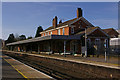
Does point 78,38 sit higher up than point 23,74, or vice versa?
point 78,38

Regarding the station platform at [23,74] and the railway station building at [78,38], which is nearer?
the station platform at [23,74]

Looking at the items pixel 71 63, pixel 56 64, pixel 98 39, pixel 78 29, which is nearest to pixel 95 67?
pixel 71 63

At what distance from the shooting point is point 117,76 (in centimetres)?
1145

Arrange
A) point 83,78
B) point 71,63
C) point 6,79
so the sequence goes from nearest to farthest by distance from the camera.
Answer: point 6,79, point 83,78, point 71,63

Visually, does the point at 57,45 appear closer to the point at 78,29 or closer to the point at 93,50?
the point at 78,29

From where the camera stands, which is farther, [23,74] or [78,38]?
[78,38]

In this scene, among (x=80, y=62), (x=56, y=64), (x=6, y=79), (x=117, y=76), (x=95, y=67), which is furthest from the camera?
(x=56, y=64)

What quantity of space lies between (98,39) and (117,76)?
77.4ft

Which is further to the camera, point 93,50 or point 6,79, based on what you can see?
point 93,50

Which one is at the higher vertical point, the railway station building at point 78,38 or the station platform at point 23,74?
the railway station building at point 78,38

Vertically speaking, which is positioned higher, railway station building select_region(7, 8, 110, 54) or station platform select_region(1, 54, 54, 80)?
railway station building select_region(7, 8, 110, 54)

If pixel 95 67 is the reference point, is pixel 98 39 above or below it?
above

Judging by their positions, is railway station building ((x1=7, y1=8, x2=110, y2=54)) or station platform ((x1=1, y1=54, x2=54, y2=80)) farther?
railway station building ((x1=7, y1=8, x2=110, y2=54))

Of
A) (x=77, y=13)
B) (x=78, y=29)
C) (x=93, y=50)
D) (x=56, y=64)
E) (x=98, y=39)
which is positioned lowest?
(x=56, y=64)
